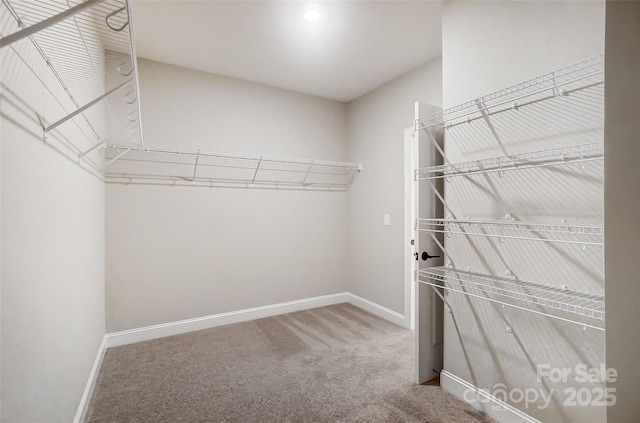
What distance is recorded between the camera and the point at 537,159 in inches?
57.9

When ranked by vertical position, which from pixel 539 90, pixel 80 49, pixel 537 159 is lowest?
pixel 537 159

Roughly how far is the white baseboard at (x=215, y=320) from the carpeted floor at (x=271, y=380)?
0.26ft

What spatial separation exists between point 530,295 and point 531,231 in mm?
338

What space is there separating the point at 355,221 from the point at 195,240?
1.87m

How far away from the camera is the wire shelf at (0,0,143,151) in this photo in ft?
2.93

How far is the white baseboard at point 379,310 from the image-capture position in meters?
3.03

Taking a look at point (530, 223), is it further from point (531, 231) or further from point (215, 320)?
point (215, 320)

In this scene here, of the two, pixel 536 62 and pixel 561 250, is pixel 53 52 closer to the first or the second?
pixel 536 62

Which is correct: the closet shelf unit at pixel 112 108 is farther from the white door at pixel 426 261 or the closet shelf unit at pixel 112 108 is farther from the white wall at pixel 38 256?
the white door at pixel 426 261

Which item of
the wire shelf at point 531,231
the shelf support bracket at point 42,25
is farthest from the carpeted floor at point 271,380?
the shelf support bracket at point 42,25

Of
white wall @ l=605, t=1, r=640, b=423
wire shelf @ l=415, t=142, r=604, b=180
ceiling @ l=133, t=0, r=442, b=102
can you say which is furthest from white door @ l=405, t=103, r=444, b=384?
white wall @ l=605, t=1, r=640, b=423

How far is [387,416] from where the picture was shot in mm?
1686

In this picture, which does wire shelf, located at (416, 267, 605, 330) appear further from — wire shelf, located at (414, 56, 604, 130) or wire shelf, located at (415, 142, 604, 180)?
wire shelf, located at (414, 56, 604, 130)

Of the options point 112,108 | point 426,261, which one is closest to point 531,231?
point 426,261
